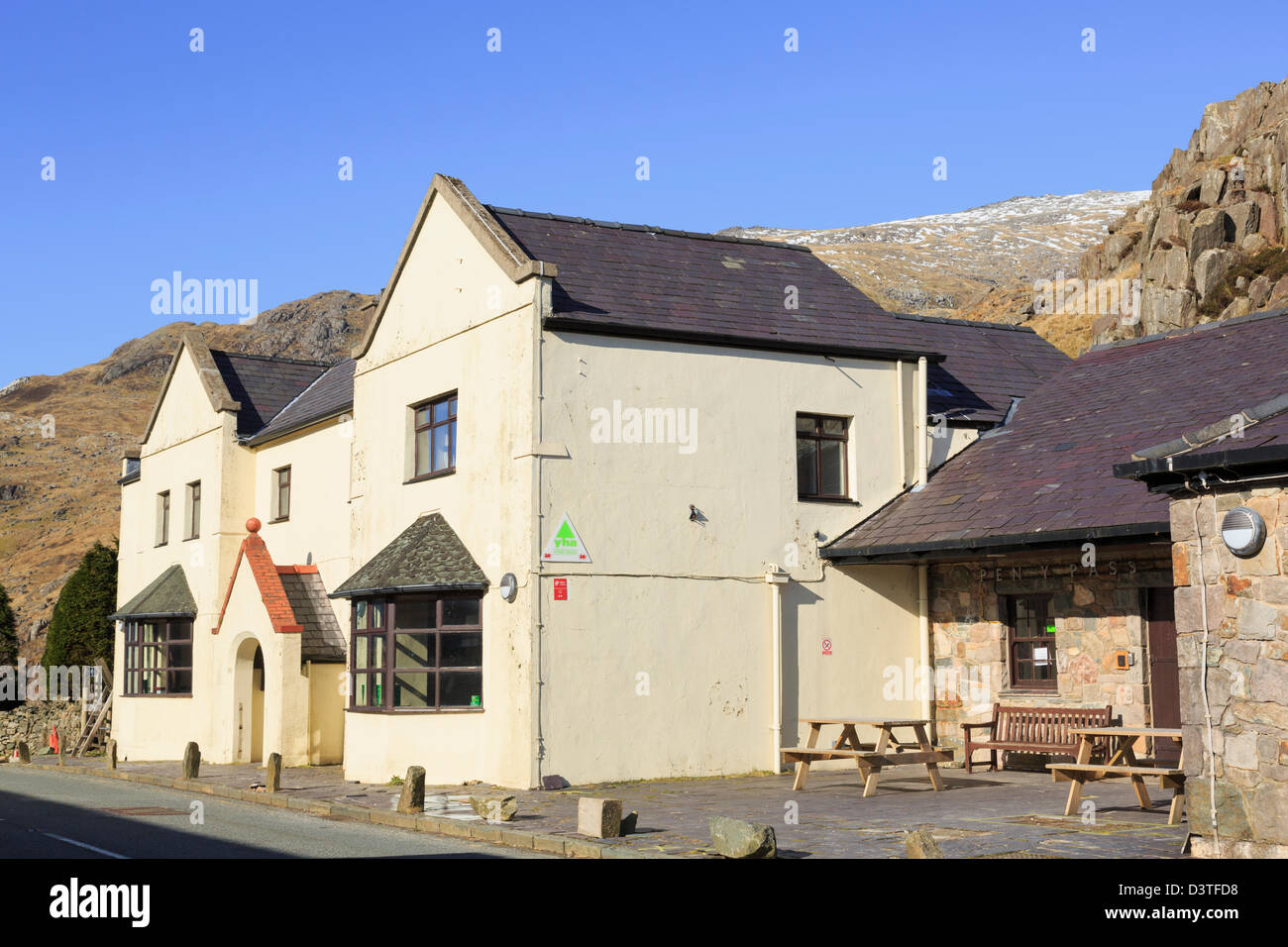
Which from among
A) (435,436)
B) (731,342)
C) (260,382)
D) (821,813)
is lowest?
(821,813)

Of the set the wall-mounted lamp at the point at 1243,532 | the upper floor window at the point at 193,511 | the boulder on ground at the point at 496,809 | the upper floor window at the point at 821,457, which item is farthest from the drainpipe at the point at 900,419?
the upper floor window at the point at 193,511

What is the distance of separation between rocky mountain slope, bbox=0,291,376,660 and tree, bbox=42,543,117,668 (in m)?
11.8

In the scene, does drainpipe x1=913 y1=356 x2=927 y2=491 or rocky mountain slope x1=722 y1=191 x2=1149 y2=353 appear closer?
drainpipe x1=913 y1=356 x2=927 y2=491

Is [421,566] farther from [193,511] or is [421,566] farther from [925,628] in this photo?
[193,511]

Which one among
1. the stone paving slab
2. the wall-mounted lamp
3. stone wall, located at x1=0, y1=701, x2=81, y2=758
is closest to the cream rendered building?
the stone paving slab

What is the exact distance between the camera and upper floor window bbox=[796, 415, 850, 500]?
2062 centimetres

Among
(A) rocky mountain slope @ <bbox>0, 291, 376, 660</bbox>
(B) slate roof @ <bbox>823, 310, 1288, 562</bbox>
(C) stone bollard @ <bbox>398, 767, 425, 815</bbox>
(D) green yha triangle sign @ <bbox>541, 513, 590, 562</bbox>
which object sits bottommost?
(C) stone bollard @ <bbox>398, 767, 425, 815</bbox>

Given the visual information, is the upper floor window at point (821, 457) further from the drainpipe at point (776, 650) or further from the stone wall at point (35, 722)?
the stone wall at point (35, 722)

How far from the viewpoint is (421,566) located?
19.4m

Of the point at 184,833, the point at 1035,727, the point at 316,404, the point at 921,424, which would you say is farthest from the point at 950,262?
the point at 184,833

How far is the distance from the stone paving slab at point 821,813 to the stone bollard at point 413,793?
0.17 metres

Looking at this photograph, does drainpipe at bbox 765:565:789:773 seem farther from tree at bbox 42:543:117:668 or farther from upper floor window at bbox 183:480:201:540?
tree at bbox 42:543:117:668

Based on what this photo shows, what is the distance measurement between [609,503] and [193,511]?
15.9 metres
